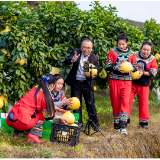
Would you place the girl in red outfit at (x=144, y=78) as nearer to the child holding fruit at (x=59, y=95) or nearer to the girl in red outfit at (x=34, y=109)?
the child holding fruit at (x=59, y=95)

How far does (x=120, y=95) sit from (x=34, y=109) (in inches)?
70.3

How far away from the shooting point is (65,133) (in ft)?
11.8

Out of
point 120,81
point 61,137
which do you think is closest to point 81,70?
point 120,81

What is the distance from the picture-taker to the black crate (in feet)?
11.7

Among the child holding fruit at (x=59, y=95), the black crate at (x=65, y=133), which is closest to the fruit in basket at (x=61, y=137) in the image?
the black crate at (x=65, y=133)

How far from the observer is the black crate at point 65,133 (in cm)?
355

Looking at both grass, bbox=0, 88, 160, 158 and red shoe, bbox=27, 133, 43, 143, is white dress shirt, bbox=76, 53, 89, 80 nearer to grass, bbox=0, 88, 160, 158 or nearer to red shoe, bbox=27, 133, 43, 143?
grass, bbox=0, 88, 160, 158

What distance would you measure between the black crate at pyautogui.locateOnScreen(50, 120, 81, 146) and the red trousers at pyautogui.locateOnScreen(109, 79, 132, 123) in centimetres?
114

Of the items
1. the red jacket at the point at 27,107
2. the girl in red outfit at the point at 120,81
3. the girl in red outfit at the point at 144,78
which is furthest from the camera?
the girl in red outfit at the point at 144,78

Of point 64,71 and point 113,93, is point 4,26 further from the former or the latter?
point 113,93

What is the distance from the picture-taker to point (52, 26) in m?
5.03

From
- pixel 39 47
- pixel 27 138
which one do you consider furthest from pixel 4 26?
pixel 27 138

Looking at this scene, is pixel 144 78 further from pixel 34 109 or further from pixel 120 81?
pixel 34 109

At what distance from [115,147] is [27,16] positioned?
113 inches
